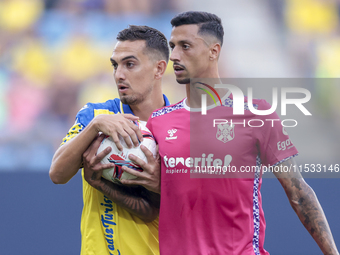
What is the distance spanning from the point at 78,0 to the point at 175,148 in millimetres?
4672

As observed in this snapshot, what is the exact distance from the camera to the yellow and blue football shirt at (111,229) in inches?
98.1

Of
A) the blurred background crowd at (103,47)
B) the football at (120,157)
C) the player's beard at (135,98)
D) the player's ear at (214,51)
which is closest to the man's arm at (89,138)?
the football at (120,157)

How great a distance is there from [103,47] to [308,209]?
479 centimetres

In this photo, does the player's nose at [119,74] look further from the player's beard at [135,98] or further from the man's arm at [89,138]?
the man's arm at [89,138]

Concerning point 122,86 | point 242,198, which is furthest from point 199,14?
point 242,198

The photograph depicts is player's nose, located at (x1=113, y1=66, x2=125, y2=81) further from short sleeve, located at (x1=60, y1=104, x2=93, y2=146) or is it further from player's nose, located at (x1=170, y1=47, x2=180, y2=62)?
player's nose, located at (x1=170, y1=47, x2=180, y2=62)

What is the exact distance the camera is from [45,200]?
5270mm

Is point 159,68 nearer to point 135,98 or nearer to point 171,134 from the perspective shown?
point 135,98

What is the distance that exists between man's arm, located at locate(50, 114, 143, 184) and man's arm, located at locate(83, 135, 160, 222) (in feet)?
0.18

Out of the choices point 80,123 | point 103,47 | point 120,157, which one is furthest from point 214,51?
point 103,47

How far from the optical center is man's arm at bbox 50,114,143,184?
2131 millimetres

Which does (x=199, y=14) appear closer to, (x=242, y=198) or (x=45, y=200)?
(x=242, y=198)

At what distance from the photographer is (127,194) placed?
2402 mm

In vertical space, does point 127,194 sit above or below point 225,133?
below
